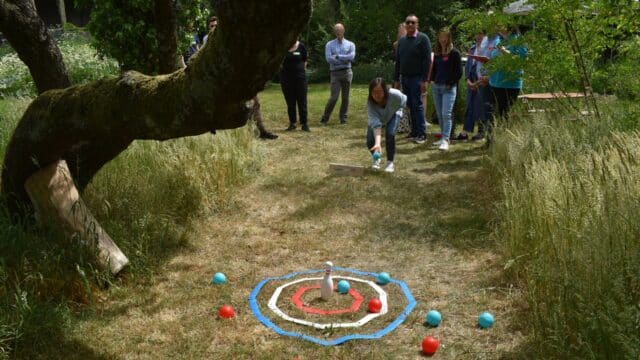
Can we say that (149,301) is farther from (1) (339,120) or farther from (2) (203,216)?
(1) (339,120)

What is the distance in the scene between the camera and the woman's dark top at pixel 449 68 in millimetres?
8609

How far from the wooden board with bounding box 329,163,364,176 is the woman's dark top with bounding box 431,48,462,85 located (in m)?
2.42

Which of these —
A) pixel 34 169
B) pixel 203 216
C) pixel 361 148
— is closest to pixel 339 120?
pixel 361 148

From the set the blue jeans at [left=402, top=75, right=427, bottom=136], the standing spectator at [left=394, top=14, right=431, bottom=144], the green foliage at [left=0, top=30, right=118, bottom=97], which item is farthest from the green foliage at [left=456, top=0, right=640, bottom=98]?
the green foliage at [left=0, top=30, right=118, bottom=97]

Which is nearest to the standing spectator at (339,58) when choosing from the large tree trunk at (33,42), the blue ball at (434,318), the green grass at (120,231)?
the green grass at (120,231)

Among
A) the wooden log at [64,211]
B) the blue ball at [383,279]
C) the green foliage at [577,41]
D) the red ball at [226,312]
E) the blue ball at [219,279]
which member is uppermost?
the green foliage at [577,41]

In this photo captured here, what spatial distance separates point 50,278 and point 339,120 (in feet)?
28.1

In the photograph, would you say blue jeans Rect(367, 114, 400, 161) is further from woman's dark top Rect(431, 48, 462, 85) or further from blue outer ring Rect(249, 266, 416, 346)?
blue outer ring Rect(249, 266, 416, 346)

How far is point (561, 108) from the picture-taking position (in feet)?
24.2

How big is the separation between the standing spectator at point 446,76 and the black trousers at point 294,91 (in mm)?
2598

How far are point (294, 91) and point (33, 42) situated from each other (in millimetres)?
5458

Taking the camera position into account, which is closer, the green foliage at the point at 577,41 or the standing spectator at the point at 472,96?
the green foliage at the point at 577,41

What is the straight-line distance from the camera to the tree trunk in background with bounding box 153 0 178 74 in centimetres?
668

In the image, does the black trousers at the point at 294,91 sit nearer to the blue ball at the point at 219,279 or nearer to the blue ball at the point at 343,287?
the blue ball at the point at 219,279
